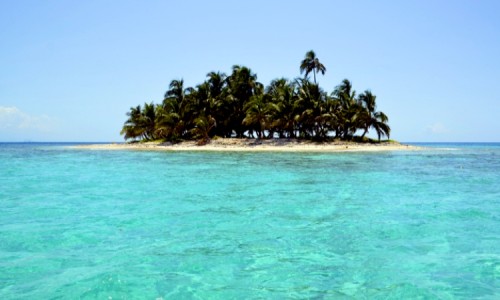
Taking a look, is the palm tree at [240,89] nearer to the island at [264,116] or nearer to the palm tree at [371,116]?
the island at [264,116]

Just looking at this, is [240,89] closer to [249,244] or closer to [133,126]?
[133,126]

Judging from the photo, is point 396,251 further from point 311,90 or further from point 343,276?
point 311,90

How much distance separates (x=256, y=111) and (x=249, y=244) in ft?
151

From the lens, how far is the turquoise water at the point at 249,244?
5078 millimetres

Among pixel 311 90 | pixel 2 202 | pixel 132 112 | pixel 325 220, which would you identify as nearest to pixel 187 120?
pixel 132 112

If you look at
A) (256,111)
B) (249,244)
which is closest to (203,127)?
(256,111)

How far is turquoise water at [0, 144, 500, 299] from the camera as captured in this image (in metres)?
5.08

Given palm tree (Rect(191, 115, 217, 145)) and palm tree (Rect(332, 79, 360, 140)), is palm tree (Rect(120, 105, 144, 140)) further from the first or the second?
palm tree (Rect(332, 79, 360, 140))

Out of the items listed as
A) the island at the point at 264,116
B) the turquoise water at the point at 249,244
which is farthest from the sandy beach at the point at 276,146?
the turquoise water at the point at 249,244

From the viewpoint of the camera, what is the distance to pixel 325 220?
30.1 ft

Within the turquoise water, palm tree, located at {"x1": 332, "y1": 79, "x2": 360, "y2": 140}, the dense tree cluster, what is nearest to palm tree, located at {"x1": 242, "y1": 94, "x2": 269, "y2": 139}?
the dense tree cluster

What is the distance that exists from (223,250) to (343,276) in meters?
2.23

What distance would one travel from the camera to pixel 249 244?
278 inches

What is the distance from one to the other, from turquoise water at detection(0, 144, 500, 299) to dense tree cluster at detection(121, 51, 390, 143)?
127ft
